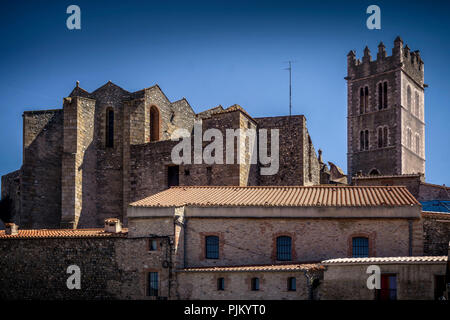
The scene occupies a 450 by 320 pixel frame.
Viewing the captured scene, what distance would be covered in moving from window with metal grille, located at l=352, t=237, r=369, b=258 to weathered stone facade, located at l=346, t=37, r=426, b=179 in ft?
123

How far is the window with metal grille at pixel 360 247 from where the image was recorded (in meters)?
30.3

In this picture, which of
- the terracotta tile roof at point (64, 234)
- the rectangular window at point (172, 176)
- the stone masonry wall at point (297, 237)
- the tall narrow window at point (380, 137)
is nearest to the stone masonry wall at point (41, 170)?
the terracotta tile roof at point (64, 234)

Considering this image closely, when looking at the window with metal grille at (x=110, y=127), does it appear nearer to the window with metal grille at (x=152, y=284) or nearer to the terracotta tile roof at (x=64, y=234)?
the terracotta tile roof at (x=64, y=234)

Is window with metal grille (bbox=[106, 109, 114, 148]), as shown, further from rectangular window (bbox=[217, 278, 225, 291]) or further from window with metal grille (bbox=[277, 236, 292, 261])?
rectangular window (bbox=[217, 278, 225, 291])

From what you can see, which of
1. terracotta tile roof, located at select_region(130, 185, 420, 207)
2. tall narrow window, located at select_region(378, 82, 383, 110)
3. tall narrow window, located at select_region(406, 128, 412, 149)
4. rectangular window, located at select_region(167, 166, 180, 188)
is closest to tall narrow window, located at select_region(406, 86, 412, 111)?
tall narrow window, located at select_region(406, 128, 412, 149)

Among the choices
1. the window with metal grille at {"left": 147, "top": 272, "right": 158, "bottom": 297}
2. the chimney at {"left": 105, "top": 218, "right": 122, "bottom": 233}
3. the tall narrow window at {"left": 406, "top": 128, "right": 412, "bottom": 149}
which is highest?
the tall narrow window at {"left": 406, "top": 128, "right": 412, "bottom": 149}

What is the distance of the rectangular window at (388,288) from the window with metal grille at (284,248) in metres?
5.59

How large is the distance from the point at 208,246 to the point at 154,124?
1565cm

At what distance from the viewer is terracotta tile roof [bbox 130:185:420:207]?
31.4 metres

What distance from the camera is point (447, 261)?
2580 centimetres

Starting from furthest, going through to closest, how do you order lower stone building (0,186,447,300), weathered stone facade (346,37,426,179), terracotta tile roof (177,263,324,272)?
1. weathered stone facade (346,37,426,179)
2. lower stone building (0,186,447,300)
3. terracotta tile roof (177,263,324,272)

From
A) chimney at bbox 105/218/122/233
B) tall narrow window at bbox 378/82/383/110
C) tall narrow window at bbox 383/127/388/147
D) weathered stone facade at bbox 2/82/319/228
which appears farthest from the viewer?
tall narrow window at bbox 378/82/383/110
